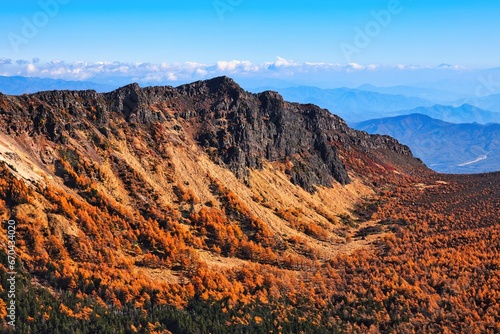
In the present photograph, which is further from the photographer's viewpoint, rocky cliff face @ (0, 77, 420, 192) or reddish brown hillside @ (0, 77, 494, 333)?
rocky cliff face @ (0, 77, 420, 192)

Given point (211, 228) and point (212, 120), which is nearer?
point (211, 228)

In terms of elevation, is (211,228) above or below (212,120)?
below

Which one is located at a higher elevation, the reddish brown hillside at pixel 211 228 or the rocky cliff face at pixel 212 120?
the rocky cliff face at pixel 212 120

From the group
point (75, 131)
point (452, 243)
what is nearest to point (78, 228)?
point (75, 131)

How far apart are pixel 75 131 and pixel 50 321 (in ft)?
146

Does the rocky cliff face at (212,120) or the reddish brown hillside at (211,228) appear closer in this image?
the reddish brown hillside at (211,228)

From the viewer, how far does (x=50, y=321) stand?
46469 mm

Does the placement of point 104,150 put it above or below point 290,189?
above

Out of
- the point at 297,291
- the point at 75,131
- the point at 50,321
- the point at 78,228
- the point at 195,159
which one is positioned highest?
the point at 75,131

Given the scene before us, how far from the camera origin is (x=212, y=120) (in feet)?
365

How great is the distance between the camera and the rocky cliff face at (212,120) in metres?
80.1

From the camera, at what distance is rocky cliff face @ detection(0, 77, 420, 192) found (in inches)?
3155

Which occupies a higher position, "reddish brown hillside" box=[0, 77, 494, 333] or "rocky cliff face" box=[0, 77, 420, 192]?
"rocky cliff face" box=[0, 77, 420, 192]

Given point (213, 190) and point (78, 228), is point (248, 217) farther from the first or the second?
point (78, 228)
